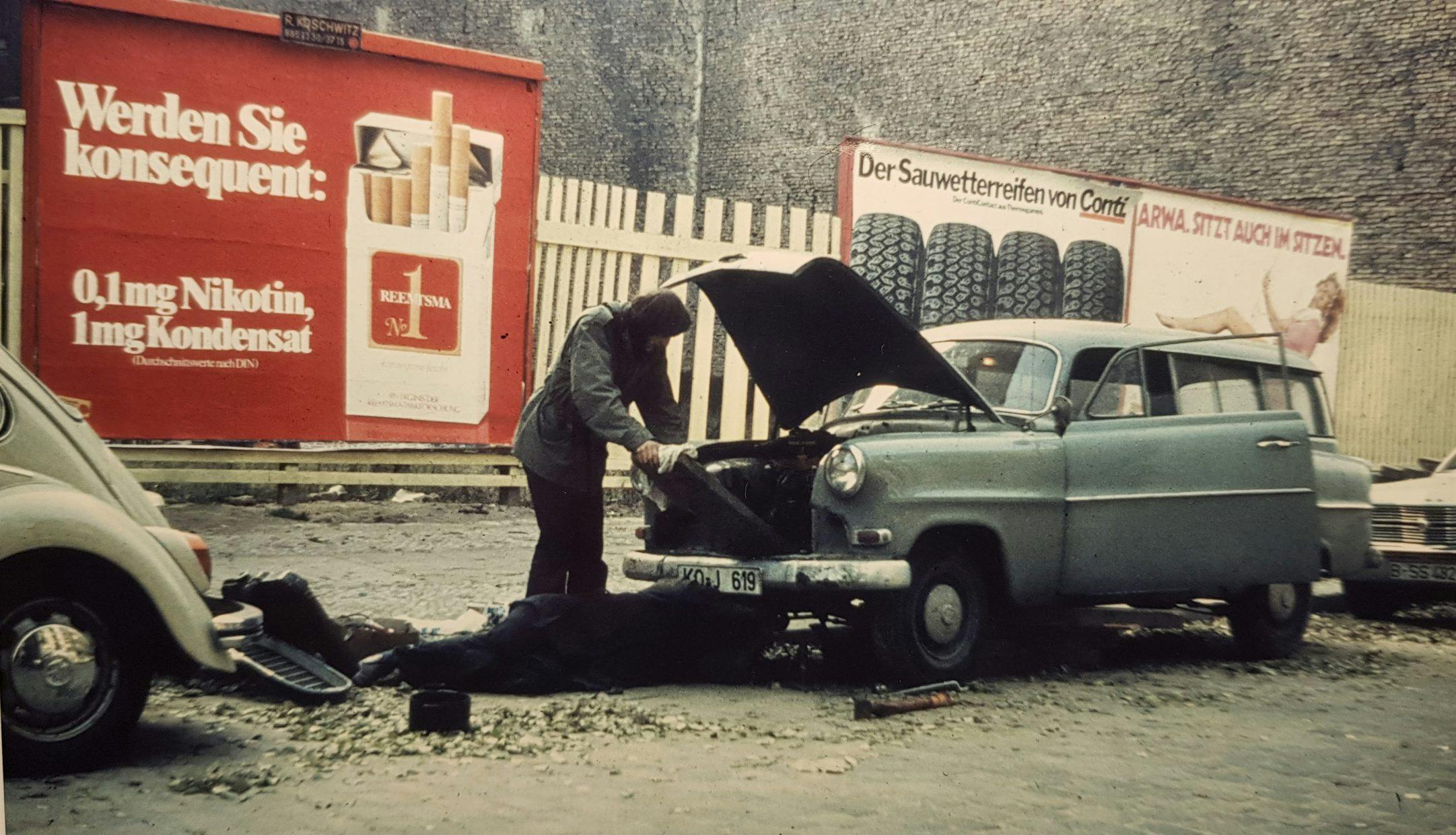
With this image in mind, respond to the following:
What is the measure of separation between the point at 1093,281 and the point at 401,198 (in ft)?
21.7

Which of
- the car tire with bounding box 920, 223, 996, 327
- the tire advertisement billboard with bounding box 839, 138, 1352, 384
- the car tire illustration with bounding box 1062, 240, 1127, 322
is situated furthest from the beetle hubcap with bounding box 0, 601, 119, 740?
the car tire illustration with bounding box 1062, 240, 1127, 322

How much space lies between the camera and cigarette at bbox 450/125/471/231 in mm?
9414

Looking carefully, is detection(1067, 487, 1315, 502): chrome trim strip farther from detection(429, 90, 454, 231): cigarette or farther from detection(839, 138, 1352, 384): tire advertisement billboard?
detection(429, 90, 454, 231): cigarette

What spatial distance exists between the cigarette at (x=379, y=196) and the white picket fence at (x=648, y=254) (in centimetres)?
116

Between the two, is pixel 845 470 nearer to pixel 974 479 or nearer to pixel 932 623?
pixel 974 479

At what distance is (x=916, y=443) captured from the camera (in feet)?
17.5

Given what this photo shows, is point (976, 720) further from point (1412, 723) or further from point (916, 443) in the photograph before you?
point (1412, 723)

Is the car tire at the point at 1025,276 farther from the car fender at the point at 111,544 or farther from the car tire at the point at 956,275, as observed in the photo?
the car fender at the point at 111,544

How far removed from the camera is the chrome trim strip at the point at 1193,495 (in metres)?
5.79

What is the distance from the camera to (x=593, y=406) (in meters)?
5.36

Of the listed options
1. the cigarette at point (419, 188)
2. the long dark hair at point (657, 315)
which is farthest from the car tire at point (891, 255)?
the long dark hair at point (657, 315)

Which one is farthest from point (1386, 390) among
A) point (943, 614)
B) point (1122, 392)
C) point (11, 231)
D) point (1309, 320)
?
point (11, 231)

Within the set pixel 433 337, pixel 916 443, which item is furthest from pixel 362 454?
pixel 916 443

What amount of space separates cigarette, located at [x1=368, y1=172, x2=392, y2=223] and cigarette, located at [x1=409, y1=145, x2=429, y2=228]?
163 mm
